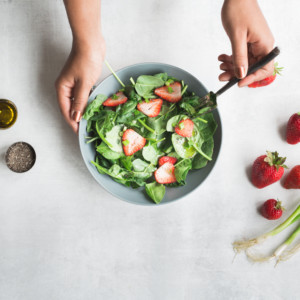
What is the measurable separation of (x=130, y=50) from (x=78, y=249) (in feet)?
2.58

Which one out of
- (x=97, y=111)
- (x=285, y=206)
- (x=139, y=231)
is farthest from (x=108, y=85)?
(x=285, y=206)

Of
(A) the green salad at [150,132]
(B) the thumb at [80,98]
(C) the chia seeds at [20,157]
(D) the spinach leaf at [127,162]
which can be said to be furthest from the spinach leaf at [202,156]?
(C) the chia seeds at [20,157]

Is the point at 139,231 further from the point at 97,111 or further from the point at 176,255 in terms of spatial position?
the point at 97,111

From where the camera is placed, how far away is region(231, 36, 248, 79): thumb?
3.13 ft

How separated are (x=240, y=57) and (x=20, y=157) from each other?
845 millimetres

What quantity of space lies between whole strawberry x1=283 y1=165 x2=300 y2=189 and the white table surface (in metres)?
0.03

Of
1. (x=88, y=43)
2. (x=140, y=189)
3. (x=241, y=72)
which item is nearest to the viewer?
(x=241, y=72)

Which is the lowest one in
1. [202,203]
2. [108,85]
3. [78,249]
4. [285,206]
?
[78,249]

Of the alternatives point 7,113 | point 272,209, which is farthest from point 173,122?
point 7,113

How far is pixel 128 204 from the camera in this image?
1.28m

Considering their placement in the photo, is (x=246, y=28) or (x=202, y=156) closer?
(x=246, y=28)

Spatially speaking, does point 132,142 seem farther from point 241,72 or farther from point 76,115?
point 241,72

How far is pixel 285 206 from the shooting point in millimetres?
1307

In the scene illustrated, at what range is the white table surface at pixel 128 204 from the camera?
4.19 feet
